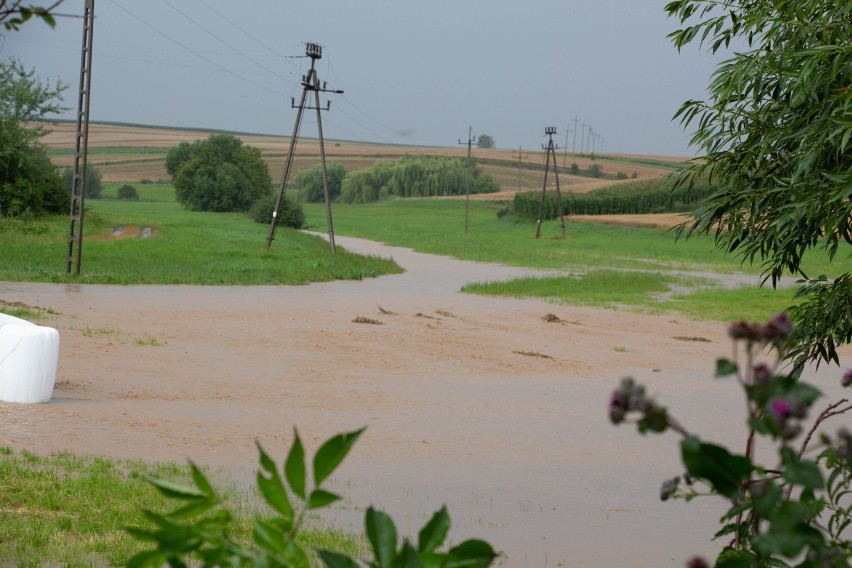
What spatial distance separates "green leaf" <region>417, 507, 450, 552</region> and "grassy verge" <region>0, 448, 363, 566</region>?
4258 millimetres

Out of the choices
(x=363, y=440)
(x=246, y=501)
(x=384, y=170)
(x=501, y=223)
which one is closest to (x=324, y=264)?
(x=363, y=440)

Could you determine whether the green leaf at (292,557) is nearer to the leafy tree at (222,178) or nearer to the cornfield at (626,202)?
the leafy tree at (222,178)

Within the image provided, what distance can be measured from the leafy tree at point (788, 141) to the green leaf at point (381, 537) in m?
4.71

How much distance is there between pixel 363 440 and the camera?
1104 cm

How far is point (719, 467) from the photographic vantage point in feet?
4.79

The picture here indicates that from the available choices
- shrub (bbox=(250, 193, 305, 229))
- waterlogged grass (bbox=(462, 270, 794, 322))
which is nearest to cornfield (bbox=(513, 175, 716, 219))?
shrub (bbox=(250, 193, 305, 229))

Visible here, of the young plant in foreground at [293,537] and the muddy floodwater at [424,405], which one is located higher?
the young plant in foreground at [293,537]

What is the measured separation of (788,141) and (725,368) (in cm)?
581

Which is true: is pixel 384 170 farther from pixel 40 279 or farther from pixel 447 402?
pixel 447 402

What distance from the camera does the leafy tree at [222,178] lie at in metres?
82.5

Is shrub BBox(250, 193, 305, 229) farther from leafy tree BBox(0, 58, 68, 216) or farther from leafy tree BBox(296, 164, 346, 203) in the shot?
leafy tree BBox(296, 164, 346, 203)

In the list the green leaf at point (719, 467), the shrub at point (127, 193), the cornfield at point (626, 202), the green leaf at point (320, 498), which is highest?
the green leaf at point (719, 467)

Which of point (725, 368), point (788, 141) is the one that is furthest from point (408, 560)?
point (788, 141)

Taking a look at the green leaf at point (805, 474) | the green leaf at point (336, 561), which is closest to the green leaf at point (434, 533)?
the green leaf at point (336, 561)
